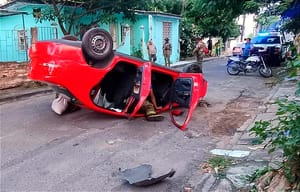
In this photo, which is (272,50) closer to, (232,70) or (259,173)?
(232,70)

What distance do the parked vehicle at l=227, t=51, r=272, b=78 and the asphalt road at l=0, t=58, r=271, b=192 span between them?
23.8 ft

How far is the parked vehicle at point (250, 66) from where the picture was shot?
51.1ft

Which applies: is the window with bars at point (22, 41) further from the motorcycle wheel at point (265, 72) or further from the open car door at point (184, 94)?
the motorcycle wheel at point (265, 72)

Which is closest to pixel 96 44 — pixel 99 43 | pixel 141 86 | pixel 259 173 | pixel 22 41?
pixel 99 43

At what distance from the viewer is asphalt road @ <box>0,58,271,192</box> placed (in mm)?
4609

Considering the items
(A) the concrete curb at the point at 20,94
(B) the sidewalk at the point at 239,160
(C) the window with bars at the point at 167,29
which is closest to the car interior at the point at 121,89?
(B) the sidewalk at the point at 239,160

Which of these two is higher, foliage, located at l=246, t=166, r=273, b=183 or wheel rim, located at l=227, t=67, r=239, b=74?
foliage, located at l=246, t=166, r=273, b=183

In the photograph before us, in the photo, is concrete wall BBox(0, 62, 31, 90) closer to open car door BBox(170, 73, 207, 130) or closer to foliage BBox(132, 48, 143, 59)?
open car door BBox(170, 73, 207, 130)

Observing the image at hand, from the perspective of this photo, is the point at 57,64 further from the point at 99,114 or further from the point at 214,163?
the point at 214,163

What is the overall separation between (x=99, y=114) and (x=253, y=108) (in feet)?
12.6

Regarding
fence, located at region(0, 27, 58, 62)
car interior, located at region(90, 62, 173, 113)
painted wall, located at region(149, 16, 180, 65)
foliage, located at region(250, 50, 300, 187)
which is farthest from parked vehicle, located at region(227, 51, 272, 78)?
foliage, located at region(250, 50, 300, 187)

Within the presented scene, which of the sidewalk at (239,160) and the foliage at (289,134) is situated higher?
the foliage at (289,134)

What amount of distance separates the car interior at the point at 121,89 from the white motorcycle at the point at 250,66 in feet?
26.9

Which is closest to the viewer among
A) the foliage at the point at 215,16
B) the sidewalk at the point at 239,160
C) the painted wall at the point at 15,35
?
the sidewalk at the point at 239,160
